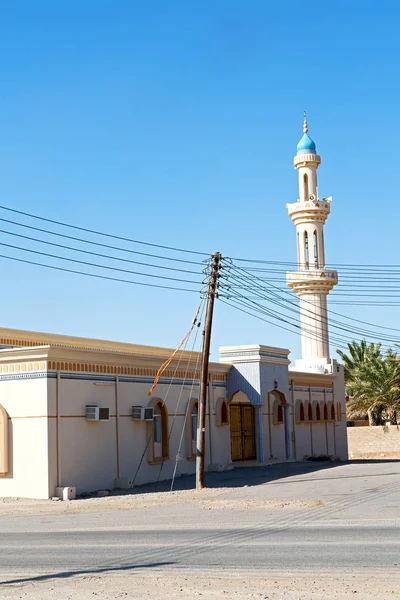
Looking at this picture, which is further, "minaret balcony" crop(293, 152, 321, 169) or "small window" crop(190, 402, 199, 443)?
"minaret balcony" crop(293, 152, 321, 169)

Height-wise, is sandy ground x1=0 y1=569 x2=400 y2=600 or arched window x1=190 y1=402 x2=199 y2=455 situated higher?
arched window x1=190 y1=402 x2=199 y2=455

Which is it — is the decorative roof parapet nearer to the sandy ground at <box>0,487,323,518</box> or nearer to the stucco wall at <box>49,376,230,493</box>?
the stucco wall at <box>49,376,230,493</box>

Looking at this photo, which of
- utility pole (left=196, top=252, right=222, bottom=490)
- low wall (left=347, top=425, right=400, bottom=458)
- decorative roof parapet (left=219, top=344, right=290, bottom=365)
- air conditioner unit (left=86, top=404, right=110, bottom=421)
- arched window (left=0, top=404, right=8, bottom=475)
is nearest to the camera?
arched window (left=0, top=404, right=8, bottom=475)

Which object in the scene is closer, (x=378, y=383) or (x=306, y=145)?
(x=306, y=145)

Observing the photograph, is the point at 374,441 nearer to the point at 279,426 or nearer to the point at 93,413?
the point at 279,426

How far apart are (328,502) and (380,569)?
33.4 ft

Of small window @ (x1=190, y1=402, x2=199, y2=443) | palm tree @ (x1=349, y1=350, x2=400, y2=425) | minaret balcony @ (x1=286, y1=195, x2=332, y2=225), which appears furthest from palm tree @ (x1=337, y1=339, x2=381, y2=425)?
small window @ (x1=190, y1=402, x2=199, y2=443)

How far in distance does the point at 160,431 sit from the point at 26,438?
20.0 ft

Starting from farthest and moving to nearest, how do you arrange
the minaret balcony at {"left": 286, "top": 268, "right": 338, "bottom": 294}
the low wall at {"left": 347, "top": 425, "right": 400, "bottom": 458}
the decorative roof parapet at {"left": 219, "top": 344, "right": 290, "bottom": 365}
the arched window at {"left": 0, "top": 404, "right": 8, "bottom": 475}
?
the low wall at {"left": 347, "top": 425, "right": 400, "bottom": 458}
the minaret balcony at {"left": 286, "top": 268, "right": 338, "bottom": 294}
the decorative roof parapet at {"left": 219, "top": 344, "right": 290, "bottom": 365}
the arched window at {"left": 0, "top": 404, "right": 8, "bottom": 475}

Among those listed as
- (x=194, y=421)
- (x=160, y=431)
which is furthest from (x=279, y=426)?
(x=160, y=431)

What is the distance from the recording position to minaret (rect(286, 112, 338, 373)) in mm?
47844

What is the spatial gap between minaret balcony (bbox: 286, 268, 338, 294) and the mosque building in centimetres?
445

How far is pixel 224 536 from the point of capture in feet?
49.9

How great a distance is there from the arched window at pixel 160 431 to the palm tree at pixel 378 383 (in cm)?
2734
